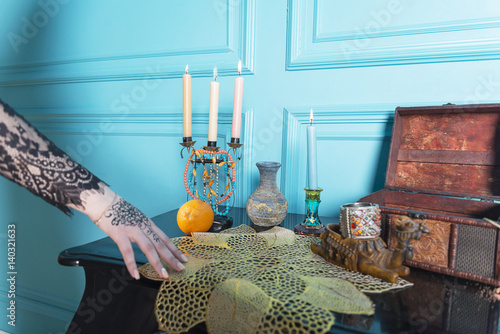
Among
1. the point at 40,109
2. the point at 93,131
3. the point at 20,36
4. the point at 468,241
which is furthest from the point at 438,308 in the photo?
the point at 20,36

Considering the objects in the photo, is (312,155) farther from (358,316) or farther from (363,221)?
(358,316)

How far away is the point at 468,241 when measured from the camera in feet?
1.91

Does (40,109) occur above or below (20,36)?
below

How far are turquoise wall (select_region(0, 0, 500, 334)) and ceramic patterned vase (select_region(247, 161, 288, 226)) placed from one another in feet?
0.97

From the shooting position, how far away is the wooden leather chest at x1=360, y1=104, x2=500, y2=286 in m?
0.62

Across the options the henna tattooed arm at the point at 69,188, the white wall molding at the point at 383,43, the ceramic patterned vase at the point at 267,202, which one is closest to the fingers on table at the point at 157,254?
the henna tattooed arm at the point at 69,188

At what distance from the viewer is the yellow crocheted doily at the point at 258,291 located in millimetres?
474

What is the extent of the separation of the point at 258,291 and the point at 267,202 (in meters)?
0.38

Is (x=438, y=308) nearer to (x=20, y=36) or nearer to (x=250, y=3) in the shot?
(x=250, y=3)

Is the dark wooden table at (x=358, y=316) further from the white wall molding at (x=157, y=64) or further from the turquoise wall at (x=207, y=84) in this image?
the white wall molding at (x=157, y=64)

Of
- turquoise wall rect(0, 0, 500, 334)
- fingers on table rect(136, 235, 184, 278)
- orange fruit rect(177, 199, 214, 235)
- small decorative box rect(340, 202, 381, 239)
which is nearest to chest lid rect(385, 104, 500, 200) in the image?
turquoise wall rect(0, 0, 500, 334)

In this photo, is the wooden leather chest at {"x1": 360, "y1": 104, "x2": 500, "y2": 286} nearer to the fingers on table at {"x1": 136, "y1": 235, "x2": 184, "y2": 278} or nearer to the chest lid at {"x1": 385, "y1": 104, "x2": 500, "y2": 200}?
the chest lid at {"x1": 385, "y1": 104, "x2": 500, "y2": 200}

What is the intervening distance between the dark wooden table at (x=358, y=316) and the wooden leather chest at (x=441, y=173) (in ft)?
0.21

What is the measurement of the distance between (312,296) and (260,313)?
0.30 feet
